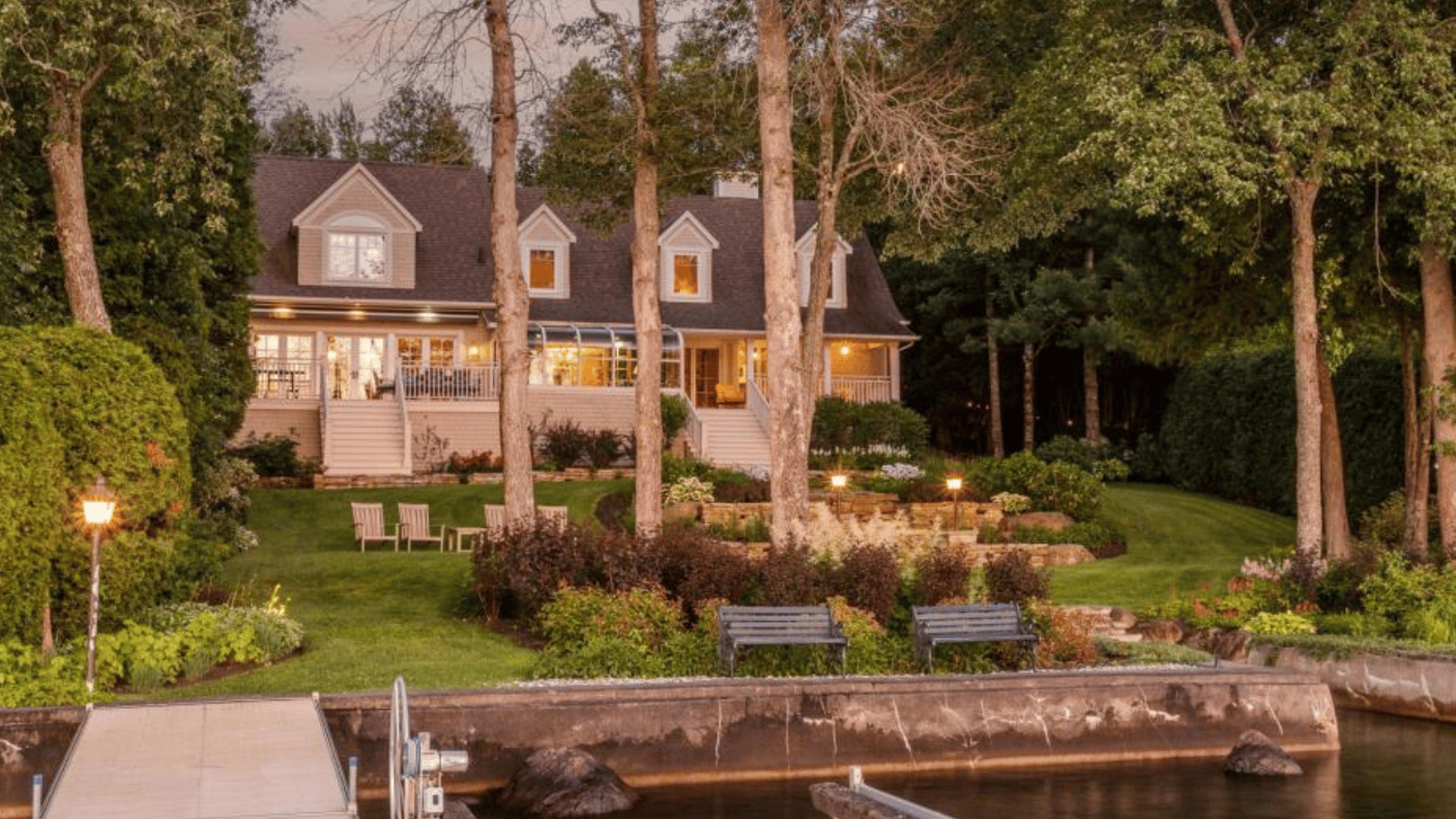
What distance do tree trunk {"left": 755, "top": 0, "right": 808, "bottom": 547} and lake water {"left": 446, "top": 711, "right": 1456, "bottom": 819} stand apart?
7.08 m

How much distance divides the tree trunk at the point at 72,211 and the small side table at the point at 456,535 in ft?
27.6

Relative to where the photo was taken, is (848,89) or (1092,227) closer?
(848,89)

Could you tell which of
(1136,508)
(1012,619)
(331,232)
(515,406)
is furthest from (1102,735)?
(331,232)

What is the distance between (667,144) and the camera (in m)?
22.8

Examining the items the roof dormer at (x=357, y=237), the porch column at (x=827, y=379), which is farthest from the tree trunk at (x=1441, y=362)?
the roof dormer at (x=357, y=237)

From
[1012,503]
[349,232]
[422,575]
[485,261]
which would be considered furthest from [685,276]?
[422,575]

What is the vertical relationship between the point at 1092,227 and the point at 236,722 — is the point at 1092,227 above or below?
above

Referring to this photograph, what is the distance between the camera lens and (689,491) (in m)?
28.6

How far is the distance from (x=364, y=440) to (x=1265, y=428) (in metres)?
18.3

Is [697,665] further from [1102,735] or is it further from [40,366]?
[40,366]

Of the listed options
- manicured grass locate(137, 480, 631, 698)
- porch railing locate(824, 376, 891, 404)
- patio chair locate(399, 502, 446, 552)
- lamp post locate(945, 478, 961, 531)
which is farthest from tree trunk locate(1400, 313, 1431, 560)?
porch railing locate(824, 376, 891, 404)

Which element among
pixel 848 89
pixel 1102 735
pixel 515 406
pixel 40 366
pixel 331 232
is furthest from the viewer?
pixel 331 232

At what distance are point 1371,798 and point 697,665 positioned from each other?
5799 mm

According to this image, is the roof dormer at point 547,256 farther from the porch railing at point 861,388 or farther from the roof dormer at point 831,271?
the porch railing at point 861,388
